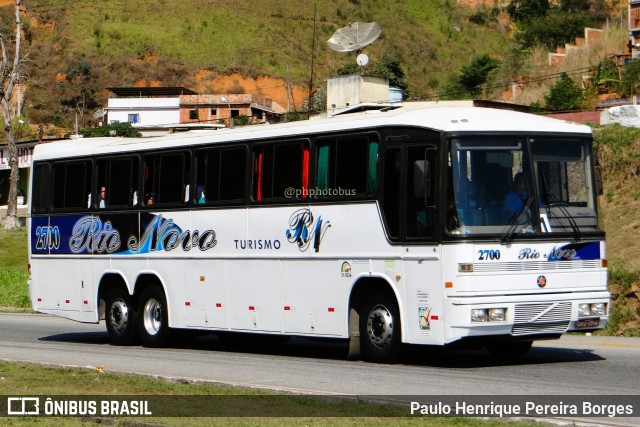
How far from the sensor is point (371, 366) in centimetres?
1698

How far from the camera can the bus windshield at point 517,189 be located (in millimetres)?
15977

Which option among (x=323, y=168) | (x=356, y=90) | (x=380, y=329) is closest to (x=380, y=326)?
(x=380, y=329)

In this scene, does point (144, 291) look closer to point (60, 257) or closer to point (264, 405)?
point (60, 257)

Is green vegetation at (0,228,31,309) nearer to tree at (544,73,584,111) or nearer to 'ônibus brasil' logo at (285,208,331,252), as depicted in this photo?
tree at (544,73,584,111)

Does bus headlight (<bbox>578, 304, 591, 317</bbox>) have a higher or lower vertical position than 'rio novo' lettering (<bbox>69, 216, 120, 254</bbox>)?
lower

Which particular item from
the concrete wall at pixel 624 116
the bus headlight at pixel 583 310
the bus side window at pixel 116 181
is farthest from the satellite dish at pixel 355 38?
the bus headlight at pixel 583 310

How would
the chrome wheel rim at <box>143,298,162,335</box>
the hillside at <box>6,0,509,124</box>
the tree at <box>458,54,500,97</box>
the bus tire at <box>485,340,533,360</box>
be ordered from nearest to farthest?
the bus tire at <box>485,340,533,360</box>
the chrome wheel rim at <box>143,298,162,335</box>
the tree at <box>458,54,500,97</box>
the hillside at <box>6,0,509,124</box>

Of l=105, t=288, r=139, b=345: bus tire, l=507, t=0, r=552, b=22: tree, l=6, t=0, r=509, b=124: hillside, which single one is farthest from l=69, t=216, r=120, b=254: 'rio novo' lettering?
l=507, t=0, r=552, b=22: tree

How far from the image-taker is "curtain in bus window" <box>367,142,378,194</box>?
679 inches

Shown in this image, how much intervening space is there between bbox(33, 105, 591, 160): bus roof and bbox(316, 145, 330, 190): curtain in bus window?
0.29 metres

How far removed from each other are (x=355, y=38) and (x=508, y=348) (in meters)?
26.5

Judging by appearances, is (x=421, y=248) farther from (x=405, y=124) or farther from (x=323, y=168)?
(x=323, y=168)

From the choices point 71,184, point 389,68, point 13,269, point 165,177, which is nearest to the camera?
point 165,177

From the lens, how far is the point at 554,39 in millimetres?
105438
